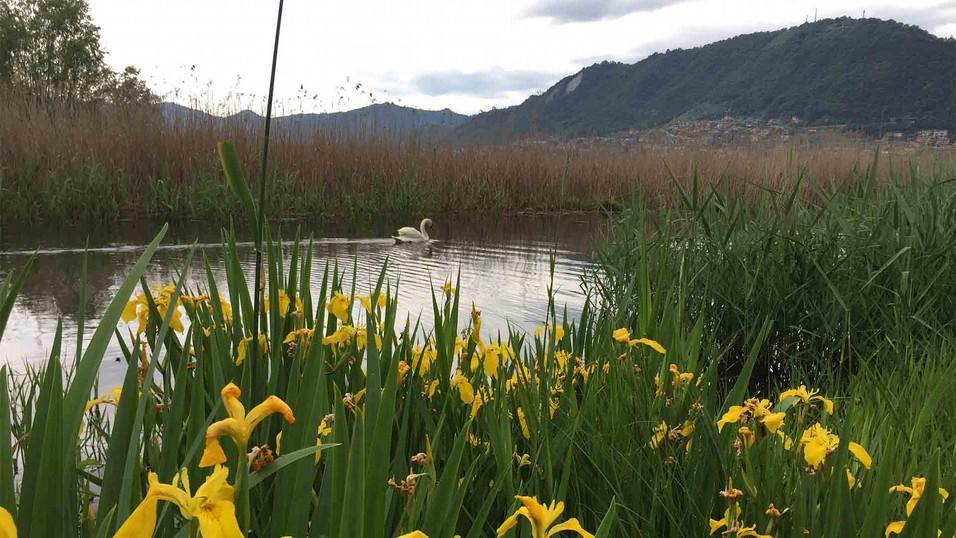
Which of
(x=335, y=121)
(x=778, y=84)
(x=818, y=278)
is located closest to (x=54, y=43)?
(x=335, y=121)

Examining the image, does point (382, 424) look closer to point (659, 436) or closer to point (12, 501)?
point (12, 501)

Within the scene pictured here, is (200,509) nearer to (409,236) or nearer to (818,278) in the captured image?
(818,278)

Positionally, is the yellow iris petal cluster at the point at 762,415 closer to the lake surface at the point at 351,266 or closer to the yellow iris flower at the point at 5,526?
the yellow iris flower at the point at 5,526

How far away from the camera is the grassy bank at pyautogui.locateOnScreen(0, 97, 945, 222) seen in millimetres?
9273

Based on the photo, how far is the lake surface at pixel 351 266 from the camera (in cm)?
443

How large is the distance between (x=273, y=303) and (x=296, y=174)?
9601 mm

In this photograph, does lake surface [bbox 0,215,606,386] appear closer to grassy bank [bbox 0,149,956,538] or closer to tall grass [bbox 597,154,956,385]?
tall grass [bbox 597,154,956,385]

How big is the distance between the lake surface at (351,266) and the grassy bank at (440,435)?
114 centimetres

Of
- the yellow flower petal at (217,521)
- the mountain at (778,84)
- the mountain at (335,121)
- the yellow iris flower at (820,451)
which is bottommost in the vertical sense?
the yellow iris flower at (820,451)

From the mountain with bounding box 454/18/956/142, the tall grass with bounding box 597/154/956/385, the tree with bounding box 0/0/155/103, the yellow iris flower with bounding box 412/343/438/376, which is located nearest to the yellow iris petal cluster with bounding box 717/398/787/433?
the yellow iris flower with bounding box 412/343/438/376

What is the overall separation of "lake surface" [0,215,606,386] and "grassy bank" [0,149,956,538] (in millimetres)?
1142

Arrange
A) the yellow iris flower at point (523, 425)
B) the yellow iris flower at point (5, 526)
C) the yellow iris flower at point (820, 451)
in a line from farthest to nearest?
the yellow iris flower at point (523, 425)
the yellow iris flower at point (820, 451)
the yellow iris flower at point (5, 526)

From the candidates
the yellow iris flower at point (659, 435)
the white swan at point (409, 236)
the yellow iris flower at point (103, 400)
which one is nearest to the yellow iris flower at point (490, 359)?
A: the yellow iris flower at point (659, 435)

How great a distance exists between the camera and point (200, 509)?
50 cm
